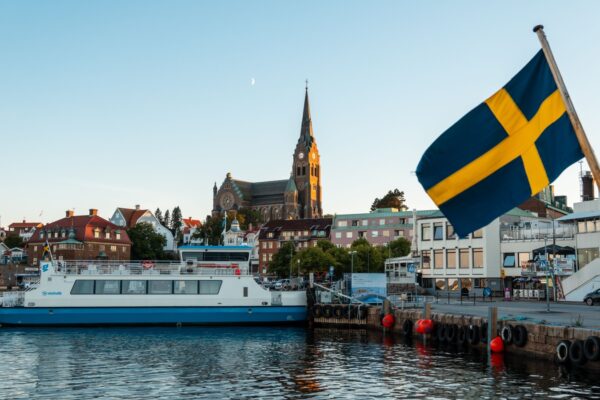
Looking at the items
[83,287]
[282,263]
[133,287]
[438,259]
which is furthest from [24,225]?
[133,287]

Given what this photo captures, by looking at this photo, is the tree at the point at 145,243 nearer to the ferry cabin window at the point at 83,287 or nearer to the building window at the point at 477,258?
the building window at the point at 477,258

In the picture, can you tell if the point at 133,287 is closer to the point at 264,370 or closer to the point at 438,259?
the point at 264,370

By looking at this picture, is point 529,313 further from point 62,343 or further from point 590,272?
point 62,343

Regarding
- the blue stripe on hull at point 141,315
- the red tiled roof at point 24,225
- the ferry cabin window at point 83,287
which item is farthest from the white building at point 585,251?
the red tiled roof at point 24,225

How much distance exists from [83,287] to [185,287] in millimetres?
6989

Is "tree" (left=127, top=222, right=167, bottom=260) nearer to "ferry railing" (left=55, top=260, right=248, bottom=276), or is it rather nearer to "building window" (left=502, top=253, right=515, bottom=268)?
"building window" (left=502, top=253, right=515, bottom=268)

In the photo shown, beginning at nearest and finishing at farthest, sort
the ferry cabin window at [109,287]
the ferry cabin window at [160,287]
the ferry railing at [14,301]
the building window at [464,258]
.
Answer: the ferry cabin window at [109,287] < the ferry railing at [14,301] < the ferry cabin window at [160,287] < the building window at [464,258]

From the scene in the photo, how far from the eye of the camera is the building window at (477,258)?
2601 inches

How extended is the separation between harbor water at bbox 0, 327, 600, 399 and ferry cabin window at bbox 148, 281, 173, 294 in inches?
290

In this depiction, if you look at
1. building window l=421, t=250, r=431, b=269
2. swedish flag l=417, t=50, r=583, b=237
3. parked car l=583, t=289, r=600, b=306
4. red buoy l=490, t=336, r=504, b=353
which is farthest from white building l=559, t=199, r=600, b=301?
swedish flag l=417, t=50, r=583, b=237

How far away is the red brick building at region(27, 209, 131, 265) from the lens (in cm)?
11794

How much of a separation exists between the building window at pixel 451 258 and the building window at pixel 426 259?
2580 mm

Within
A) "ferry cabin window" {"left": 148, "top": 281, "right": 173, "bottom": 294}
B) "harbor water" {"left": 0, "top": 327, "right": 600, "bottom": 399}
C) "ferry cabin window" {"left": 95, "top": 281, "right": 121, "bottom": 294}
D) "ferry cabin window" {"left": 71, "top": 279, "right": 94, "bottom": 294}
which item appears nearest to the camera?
"harbor water" {"left": 0, "top": 327, "right": 600, "bottom": 399}

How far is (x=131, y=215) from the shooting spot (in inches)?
6260
